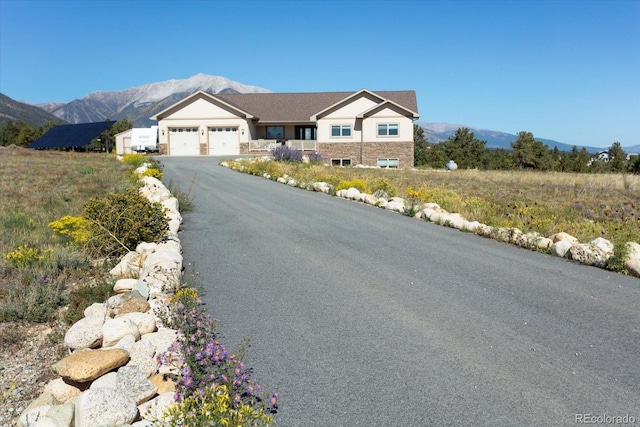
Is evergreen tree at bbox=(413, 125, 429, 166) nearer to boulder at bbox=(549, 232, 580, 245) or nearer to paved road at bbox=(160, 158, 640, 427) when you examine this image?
boulder at bbox=(549, 232, 580, 245)

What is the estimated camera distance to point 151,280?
6629mm

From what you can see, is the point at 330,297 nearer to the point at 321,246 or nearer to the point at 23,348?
the point at 321,246

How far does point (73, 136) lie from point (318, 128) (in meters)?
26.4

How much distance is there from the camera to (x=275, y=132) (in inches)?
1834

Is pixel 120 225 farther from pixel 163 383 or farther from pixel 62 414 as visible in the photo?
pixel 62 414

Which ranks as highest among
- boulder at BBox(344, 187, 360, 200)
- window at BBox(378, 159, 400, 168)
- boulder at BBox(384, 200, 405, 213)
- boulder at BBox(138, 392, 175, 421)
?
window at BBox(378, 159, 400, 168)

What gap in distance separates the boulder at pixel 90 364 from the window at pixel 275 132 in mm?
42925

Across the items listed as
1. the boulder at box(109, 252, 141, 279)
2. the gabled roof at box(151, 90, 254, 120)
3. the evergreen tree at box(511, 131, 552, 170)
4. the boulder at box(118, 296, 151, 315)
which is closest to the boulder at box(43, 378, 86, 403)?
the boulder at box(118, 296, 151, 315)

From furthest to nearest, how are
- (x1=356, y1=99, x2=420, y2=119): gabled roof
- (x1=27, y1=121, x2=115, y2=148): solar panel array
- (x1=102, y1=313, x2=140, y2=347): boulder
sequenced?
(x1=27, y1=121, x2=115, y2=148): solar panel array, (x1=356, y1=99, x2=420, y2=119): gabled roof, (x1=102, y1=313, x2=140, y2=347): boulder

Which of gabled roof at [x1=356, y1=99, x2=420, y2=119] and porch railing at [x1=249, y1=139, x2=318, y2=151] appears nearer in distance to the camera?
gabled roof at [x1=356, y1=99, x2=420, y2=119]

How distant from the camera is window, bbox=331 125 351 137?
42.0 meters

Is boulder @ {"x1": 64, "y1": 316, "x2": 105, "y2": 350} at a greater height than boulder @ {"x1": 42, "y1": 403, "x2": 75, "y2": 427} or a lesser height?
greater

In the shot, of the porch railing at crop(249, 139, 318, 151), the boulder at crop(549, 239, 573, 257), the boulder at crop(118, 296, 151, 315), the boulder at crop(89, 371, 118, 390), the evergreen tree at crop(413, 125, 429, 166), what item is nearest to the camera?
the boulder at crop(89, 371, 118, 390)

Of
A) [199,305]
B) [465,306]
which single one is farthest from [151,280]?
[465,306]
